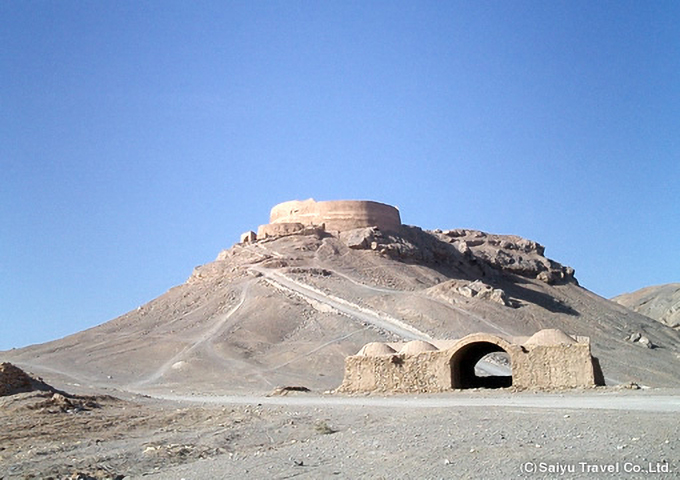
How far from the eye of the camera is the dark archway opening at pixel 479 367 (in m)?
22.4

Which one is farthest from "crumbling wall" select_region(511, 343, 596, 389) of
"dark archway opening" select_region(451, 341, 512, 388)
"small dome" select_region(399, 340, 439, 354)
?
"small dome" select_region(399, 340, 439, 354)

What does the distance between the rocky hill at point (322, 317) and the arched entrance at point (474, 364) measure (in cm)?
662

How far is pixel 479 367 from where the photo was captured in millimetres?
31953

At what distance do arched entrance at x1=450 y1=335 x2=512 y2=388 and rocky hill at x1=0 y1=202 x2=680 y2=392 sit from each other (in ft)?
21.7

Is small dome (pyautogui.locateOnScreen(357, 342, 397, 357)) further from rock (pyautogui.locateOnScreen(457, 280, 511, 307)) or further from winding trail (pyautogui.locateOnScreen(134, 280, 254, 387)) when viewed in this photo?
rock (pyautogui.locateOnScreen(457, 280, 511, 307))

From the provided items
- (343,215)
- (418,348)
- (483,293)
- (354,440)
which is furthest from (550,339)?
(343,215)

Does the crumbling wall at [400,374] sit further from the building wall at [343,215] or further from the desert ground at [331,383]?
the building wall at [343,215]

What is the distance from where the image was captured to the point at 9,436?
1320cm

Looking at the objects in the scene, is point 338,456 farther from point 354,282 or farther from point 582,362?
point 354,282

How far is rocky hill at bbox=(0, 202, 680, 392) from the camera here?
3425 centimetres

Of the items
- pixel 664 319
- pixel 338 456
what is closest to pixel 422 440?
pixel 338 456

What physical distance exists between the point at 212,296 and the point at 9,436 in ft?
115

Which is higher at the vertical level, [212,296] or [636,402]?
[212,296]

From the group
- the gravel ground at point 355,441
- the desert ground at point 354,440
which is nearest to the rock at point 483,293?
the desert ground at point 354,440
